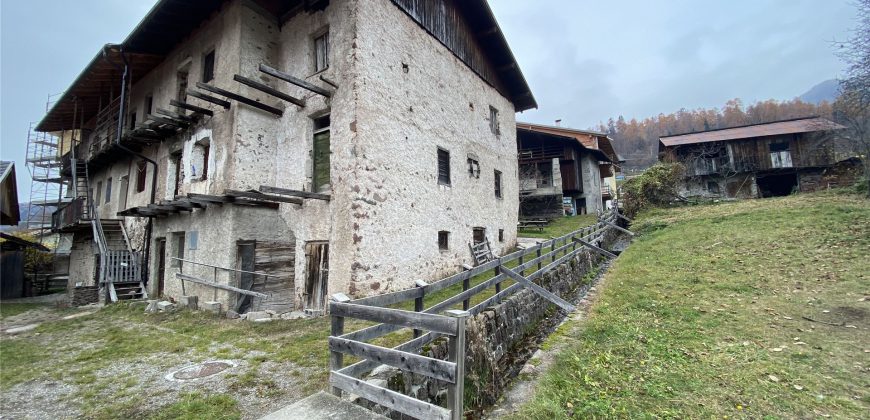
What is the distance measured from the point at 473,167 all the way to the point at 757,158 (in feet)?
80.4

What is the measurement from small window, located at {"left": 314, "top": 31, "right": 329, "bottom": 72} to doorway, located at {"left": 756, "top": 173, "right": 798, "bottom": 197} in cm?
3012

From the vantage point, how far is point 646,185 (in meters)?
20.6

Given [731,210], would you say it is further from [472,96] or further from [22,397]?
[22,397]

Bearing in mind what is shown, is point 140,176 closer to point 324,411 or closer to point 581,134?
point 324,411

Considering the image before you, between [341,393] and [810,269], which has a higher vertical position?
[810,269]

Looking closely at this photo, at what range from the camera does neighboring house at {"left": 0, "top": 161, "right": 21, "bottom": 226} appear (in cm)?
1742

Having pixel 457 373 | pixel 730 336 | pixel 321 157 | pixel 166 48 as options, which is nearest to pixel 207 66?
pixel 166 48

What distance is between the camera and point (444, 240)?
1146 cm

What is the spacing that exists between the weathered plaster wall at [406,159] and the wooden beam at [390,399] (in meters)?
4.71

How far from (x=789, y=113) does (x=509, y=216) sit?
A: 7413 centimetres

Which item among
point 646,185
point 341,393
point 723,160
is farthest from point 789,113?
point 341,393

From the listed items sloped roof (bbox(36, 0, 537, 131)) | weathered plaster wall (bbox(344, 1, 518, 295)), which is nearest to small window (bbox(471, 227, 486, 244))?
weathered plaster wall (bbox(344, 1, 518, 295))

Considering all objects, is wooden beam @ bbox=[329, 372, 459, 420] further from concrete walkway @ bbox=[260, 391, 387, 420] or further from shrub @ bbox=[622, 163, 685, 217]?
shrub @ bbox=[622, 163, 685, 217]

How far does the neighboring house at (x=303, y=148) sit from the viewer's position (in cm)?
856
